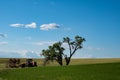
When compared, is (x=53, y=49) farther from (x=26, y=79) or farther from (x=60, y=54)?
(x=26, y=79)

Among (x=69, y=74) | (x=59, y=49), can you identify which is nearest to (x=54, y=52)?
(x=59, y=49)

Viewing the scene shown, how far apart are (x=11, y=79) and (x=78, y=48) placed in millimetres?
64346

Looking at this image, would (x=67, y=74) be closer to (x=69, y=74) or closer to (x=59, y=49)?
(x=69, y=74)

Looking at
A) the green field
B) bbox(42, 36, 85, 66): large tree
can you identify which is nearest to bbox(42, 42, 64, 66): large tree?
bbox(42, 36, 85, 66): large tree

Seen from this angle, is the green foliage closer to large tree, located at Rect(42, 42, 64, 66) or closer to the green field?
the green field

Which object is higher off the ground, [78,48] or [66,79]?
[78,48]

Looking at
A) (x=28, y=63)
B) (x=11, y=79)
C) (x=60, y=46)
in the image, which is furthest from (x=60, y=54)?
(x=11, y=79)

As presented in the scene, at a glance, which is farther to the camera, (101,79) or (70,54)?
(70,54)

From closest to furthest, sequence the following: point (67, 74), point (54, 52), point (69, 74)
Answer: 1. point (67, 74)
2. point (69, 74)
3. point (54, 52)

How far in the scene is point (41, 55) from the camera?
4104 inches

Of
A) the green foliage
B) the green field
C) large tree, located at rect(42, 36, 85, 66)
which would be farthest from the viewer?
large tree, located at rect(42, 36, 85, 66)

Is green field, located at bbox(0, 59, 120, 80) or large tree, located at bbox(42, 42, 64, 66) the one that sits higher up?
large tree, located at bbox(42, 42, 64, 66)

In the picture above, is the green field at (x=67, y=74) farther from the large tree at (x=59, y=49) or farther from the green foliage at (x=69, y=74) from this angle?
the large tree at (x=59, y=49)

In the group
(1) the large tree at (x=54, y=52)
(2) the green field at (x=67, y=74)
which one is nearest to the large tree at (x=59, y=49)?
(1) the large tree at (x=54, y=52)
